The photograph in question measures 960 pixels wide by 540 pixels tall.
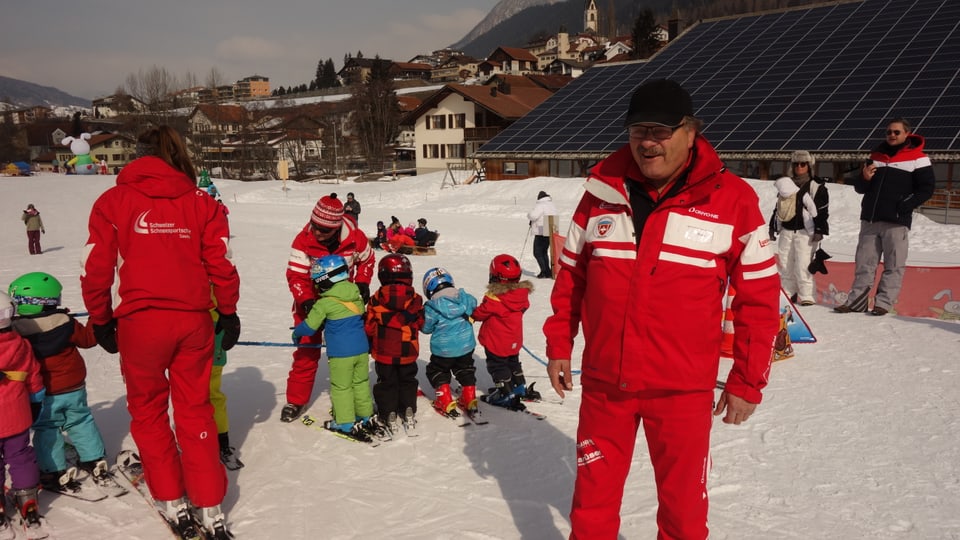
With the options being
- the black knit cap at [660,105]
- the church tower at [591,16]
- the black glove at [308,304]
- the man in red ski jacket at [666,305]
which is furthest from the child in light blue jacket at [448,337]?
the church tower at [591,16]

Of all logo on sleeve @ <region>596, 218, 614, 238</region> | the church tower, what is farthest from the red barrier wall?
the church tower

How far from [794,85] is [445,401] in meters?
25.4

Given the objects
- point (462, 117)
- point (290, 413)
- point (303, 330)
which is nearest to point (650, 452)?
point (303, 330)

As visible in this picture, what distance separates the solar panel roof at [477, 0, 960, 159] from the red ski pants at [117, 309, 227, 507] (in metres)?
21.9

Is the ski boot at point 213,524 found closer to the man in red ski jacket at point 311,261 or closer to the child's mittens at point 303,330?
the child's mittens at point 303,330

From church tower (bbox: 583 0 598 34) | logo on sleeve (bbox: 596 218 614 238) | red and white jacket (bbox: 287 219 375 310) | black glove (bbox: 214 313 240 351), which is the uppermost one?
church tower (bbox: 583 0 598 34)

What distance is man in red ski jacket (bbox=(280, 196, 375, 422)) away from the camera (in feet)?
15.9

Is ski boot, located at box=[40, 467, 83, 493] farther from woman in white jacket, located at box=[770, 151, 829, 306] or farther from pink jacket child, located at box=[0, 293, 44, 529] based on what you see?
woman in white jacket, located at box=[770, 151, 829, 306]

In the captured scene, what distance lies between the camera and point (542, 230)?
11914 millimetres

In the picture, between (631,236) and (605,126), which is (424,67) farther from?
(631,236)

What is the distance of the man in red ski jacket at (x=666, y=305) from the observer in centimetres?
243

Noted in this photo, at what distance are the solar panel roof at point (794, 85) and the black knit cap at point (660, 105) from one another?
20900 millimetres

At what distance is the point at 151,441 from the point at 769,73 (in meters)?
29.3

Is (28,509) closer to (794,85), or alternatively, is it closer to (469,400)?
(469,400)
